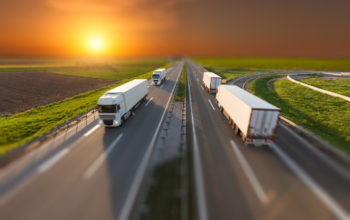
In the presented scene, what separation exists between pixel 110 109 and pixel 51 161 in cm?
625

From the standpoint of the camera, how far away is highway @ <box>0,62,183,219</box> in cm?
753

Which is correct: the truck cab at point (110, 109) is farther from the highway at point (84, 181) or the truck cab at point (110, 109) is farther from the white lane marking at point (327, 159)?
the white lane marking at point (327, 159)

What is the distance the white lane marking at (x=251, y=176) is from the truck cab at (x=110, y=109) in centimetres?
1196

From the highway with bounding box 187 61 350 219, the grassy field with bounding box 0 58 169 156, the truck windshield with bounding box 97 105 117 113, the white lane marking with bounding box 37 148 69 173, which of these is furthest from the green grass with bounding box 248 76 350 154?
the grassy field with bounding box 0 58 169 156

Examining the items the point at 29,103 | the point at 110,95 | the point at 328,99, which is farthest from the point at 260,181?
the point at 29,103

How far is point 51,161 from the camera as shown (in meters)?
11.0

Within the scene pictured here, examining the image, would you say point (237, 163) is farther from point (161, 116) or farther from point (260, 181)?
point (161, 116)

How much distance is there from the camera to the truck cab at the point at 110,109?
1487cm

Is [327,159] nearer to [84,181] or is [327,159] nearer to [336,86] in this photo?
[84,181]

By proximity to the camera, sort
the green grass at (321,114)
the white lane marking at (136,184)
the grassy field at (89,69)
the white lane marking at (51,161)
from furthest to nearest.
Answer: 1. the grassy field at (89,69)
2. the green grass at (321,114)
3. the white lane marking at (51,161)
4. the white lane marking at (136,184)

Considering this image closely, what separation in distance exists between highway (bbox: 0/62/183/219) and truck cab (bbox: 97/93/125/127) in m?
1.41

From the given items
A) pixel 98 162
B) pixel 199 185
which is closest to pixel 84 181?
pixel 98 162

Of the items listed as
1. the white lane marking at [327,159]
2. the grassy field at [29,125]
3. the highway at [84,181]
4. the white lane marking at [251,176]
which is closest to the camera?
the highway at [84,181]

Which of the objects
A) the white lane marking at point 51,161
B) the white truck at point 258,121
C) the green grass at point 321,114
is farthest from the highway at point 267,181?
the white lane marking at point 51,161
